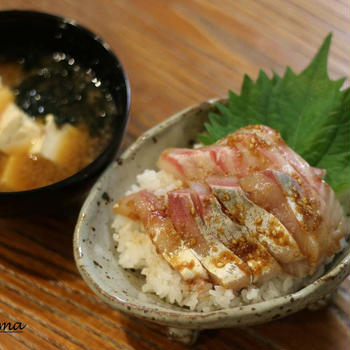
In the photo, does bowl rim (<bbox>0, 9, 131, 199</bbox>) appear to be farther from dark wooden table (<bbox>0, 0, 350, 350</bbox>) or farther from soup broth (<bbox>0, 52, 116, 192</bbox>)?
dark wooden table (<bbox>0, 0, 350, 350</bbox>)

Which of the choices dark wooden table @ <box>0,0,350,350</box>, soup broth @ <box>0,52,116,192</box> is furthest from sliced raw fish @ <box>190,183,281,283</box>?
soup broth @ <box>0,52,116,192</box>

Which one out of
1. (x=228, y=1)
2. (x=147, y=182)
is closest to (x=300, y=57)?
(x=228, y=1)

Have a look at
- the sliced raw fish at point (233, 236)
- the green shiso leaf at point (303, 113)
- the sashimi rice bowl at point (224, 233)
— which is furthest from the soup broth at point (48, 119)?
the sliced raw fish at point (233, 236)

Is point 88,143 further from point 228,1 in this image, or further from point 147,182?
point 228,1

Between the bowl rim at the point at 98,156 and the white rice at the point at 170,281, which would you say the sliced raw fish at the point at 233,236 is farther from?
the bowl rim at the point at 98,156

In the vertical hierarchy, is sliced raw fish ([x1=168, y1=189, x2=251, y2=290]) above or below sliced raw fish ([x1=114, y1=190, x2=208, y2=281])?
above
